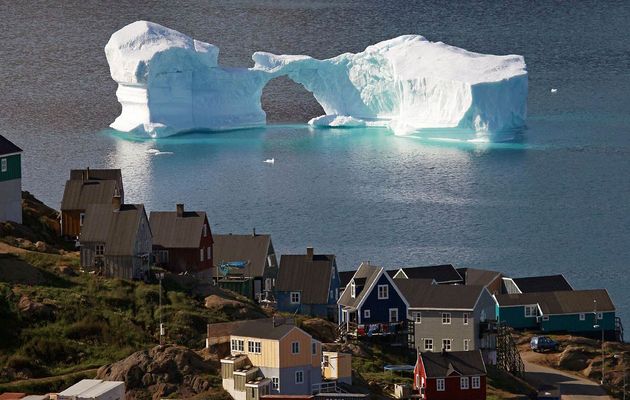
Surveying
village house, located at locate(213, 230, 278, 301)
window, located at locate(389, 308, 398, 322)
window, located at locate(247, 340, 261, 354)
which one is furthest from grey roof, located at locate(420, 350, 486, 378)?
village house, located at locate(213, 230, 278, 301)

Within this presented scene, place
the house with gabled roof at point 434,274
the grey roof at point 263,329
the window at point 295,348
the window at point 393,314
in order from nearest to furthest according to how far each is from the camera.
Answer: the window at point 295,348
the grey roof at point 263,329
the window at point 393,314
the house with gabled roof at point 434,274

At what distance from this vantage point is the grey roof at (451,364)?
37156mm

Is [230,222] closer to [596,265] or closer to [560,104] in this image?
[596,265]

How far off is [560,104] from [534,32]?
31.5m

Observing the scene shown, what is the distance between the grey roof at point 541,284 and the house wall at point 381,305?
8109mm

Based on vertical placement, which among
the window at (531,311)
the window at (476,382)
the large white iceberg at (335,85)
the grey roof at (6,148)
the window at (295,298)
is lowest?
the window at (476,382)

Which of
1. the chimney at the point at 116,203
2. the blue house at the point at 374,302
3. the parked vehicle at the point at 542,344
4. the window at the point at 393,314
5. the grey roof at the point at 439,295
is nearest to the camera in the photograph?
the chimney at the point at 116,203

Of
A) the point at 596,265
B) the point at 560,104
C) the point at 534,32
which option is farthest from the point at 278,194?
the point at 534,32

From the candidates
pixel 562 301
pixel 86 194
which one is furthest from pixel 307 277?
pixel 562 301

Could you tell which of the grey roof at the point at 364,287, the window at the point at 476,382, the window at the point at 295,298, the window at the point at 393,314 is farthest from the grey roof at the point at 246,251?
the window at the point at 476,382

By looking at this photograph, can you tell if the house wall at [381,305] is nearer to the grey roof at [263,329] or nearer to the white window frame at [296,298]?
the white window frame at [296,298]

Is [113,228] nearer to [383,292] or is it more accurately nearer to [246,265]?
[246,265]

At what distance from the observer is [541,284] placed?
5147 cm

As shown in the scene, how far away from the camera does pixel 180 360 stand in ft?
113
